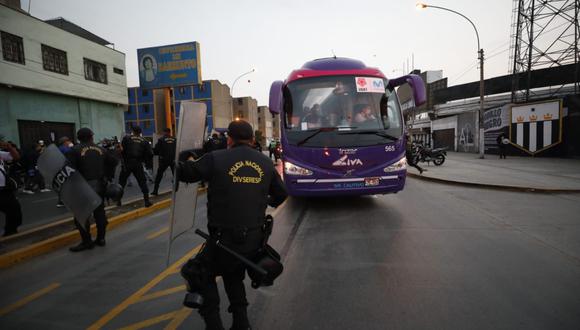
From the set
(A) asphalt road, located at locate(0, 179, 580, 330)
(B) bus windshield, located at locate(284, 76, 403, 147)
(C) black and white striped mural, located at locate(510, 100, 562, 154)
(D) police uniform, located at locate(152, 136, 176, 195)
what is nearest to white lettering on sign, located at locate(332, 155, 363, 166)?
(B) bus windshield, located at locate(284, 76, 403, 147)

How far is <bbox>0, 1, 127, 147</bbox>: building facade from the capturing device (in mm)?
14656

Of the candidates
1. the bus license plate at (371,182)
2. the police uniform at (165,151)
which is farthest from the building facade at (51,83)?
the bus license plate at (371,182)

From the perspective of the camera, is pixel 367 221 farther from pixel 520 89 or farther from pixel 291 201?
pixel 520 89

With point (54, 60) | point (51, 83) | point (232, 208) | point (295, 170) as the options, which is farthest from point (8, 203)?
point (54, 60)

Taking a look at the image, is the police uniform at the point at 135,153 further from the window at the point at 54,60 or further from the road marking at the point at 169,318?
the window at the point at 54,60

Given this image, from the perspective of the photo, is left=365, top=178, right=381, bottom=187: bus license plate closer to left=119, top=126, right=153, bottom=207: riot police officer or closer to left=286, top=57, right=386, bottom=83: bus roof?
left=286, top=57, right=386, bottom=83: bus roof

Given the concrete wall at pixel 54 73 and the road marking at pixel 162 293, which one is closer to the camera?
the road marking at pixel 162 293

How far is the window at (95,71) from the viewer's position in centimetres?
1951

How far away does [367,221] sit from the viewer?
5484 millimetres

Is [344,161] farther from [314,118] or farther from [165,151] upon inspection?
[165,151]

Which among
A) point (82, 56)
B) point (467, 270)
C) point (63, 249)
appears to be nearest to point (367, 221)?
point (467, 270)

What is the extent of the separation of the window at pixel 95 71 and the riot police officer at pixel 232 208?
2169 centimetres

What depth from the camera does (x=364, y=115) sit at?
6.11m

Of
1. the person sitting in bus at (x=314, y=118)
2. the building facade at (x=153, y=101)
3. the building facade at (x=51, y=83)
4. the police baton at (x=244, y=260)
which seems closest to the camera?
the police baton at (x=244, y=260)
